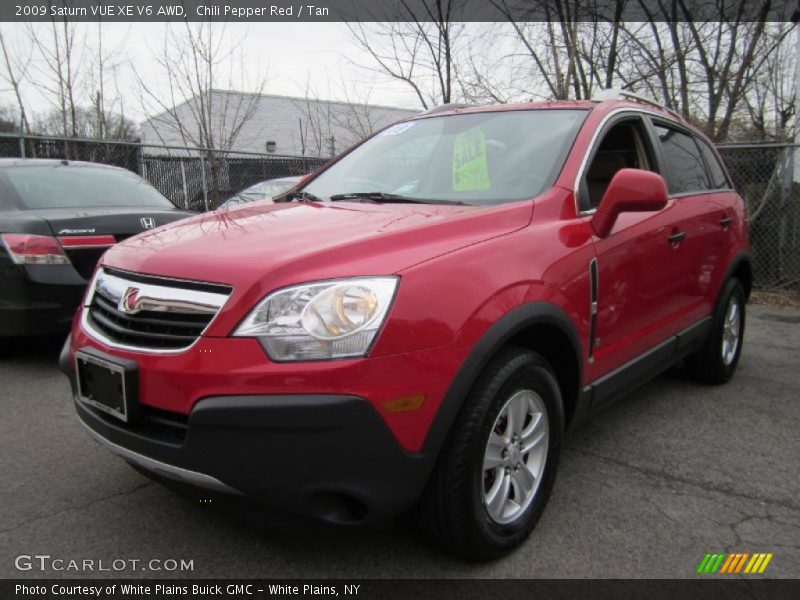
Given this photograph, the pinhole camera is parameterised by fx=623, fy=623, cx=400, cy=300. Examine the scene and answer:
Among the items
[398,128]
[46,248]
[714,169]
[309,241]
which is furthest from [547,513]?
[46,248]

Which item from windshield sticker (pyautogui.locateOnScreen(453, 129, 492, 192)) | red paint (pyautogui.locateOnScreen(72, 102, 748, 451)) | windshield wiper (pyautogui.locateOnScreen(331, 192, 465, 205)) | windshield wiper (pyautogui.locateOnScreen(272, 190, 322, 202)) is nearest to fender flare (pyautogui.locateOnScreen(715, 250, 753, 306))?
red paint (pyautogui.locateOnScreen(72, 102, 748, 451))

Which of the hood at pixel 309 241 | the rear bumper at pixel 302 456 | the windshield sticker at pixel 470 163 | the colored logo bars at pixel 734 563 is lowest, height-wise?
the colored logo bars at pixel 734 563

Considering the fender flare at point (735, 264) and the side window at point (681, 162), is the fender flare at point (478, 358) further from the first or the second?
the fender flare at point (735, 264)

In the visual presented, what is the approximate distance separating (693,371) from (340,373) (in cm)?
338

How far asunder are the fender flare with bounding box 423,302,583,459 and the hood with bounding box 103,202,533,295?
12.3 inches

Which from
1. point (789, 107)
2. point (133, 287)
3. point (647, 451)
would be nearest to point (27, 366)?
point (133, 287)

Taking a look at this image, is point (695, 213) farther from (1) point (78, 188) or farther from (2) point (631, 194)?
(1) point (78, 188)

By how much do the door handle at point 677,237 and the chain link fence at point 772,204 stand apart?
5134 mm

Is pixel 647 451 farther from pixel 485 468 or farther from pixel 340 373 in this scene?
pixel 340 373

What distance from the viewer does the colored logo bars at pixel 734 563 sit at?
2270 millimetres

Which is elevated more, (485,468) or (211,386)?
(211,386)

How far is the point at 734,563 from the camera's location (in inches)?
91.0

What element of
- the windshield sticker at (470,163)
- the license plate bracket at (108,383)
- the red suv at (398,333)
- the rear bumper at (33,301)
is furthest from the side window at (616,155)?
the rear bumper at (33,301)

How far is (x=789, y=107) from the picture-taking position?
29.4 feet
